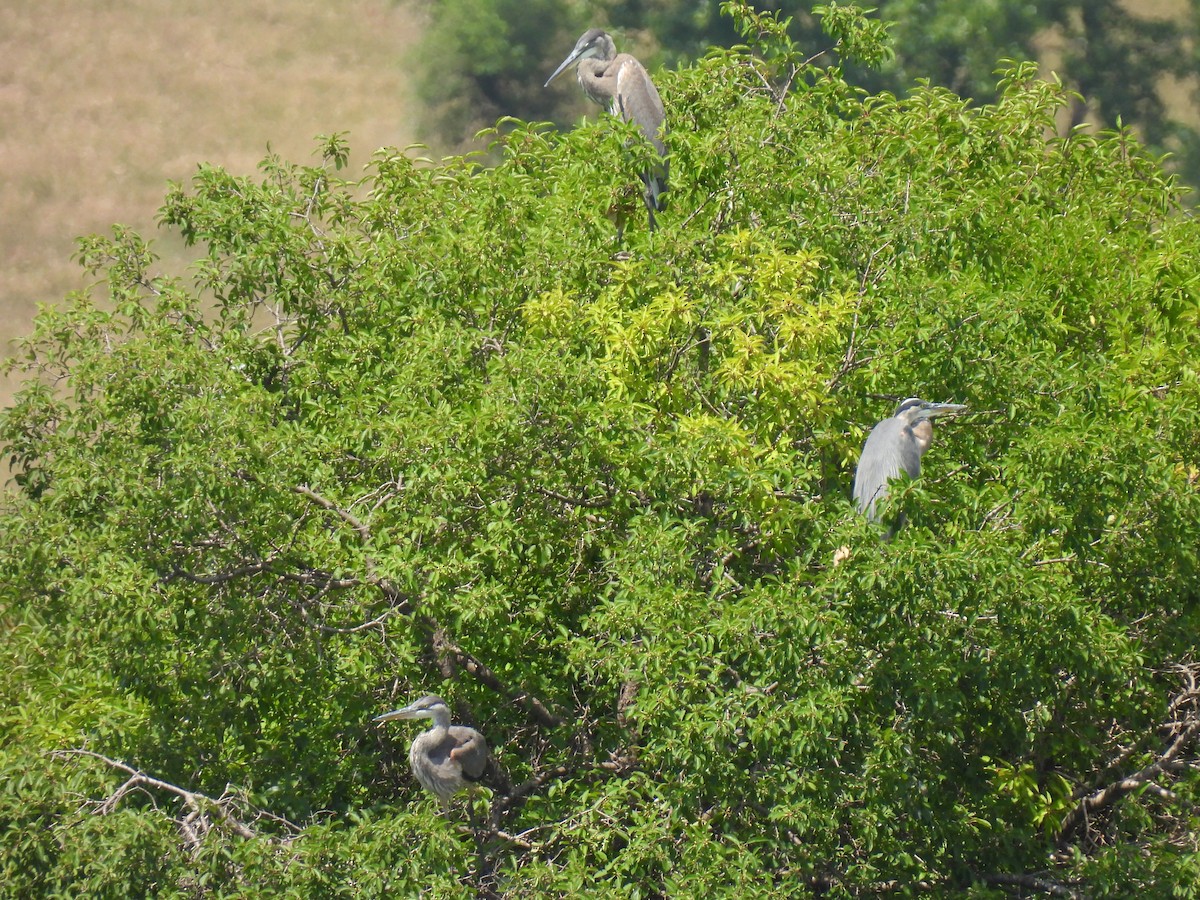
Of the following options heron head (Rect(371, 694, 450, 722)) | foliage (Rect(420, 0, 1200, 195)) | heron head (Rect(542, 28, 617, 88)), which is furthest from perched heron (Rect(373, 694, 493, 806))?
foliage (Rect(420, 0, 1200, 195))

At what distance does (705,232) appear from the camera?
931 centimetres

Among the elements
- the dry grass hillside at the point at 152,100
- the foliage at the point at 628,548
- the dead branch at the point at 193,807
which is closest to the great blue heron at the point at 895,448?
the foliage at the point at 628,548

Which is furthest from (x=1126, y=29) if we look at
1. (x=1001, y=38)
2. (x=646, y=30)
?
(x=646, y=30)

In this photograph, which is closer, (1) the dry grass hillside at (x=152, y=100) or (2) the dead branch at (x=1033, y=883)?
(2) the dead branch at (x=1033, y=883)

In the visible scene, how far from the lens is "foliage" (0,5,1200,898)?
23.3 feet

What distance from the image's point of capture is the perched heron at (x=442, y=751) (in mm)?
8141

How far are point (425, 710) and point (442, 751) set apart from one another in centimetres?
23

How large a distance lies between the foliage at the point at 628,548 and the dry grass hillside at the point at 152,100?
33533 mm

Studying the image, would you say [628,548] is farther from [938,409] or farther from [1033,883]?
[1033,883]

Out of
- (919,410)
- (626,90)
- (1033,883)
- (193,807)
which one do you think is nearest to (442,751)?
(193,807)

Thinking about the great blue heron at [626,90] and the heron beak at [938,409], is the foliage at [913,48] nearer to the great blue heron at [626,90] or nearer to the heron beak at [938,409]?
the great blue heron at [626,90]

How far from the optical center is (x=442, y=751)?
817 cm

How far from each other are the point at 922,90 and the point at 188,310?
5060 millimetres

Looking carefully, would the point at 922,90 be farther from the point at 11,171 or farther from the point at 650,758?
the point at 11,171
